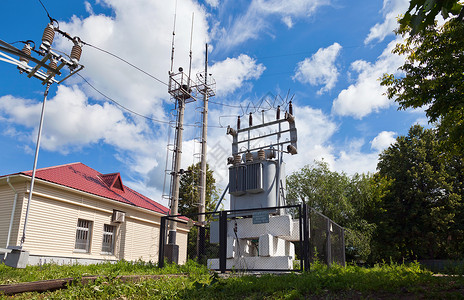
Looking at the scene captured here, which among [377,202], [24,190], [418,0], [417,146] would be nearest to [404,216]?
[377,202]

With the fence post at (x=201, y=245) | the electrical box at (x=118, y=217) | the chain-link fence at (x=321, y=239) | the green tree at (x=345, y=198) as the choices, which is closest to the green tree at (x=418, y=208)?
the green tree at (x=345, y=198)

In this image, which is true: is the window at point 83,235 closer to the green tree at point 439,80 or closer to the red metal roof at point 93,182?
the red metal roof at point 93,182

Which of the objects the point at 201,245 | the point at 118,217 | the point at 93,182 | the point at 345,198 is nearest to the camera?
the point at 201,245

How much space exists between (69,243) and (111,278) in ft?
36.9

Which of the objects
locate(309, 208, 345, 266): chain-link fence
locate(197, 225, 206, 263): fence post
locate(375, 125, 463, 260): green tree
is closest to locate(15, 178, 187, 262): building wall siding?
locate(197, 225, 206, 263): fence post

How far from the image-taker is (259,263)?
400 inches

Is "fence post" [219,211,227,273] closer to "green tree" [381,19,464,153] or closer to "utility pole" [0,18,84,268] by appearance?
"utility pole" [0,18,84,268]

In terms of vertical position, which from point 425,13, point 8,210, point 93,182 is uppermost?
point 93,182

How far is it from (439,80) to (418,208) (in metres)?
22.2

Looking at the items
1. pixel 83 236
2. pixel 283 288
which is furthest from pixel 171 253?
pixel 83 236

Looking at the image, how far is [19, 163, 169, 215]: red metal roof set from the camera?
16.5 m

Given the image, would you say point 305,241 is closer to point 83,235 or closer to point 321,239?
point 321,239

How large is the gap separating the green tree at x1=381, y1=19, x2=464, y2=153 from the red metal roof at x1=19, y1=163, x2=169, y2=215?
14.8 metres

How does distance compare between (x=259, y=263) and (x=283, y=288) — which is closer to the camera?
(x=283, y=288)
